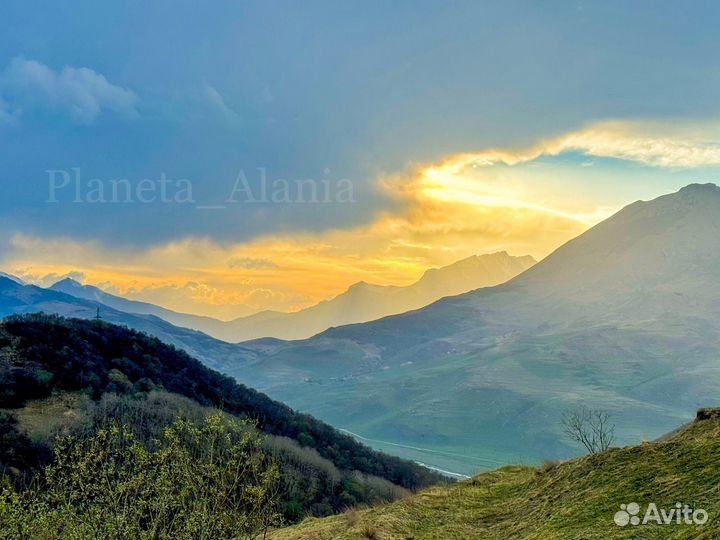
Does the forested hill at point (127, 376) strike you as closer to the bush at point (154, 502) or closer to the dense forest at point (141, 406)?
the dense forest at point (141, 406)

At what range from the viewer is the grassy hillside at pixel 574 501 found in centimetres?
1342

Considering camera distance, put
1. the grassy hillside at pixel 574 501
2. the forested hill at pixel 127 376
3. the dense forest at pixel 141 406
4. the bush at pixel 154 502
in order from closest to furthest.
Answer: the bush at pixel 154 502, the grassy hillside at pixel 574 501, the dense forest at pixel 141 406, the forested hill at pixel 127 376

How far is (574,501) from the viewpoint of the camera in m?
16.5

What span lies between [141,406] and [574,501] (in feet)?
245

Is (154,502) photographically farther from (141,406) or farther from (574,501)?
(141,406)

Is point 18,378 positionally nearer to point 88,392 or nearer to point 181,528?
point 88,392

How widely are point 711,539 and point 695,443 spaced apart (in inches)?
260

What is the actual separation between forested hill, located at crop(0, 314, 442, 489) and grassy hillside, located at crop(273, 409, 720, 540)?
1446 inches

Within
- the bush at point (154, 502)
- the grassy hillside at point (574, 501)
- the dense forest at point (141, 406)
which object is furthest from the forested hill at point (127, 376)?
the bush at point (154, 502)

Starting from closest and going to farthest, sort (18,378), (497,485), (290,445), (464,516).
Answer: (464,516), (497,485), (18,378), (290,445)

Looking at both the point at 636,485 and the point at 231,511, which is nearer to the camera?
the point at 231,511

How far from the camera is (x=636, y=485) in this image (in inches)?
607

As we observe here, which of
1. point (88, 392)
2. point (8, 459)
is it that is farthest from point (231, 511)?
point (88, 392)

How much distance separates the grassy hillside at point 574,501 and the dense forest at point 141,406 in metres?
25.8
